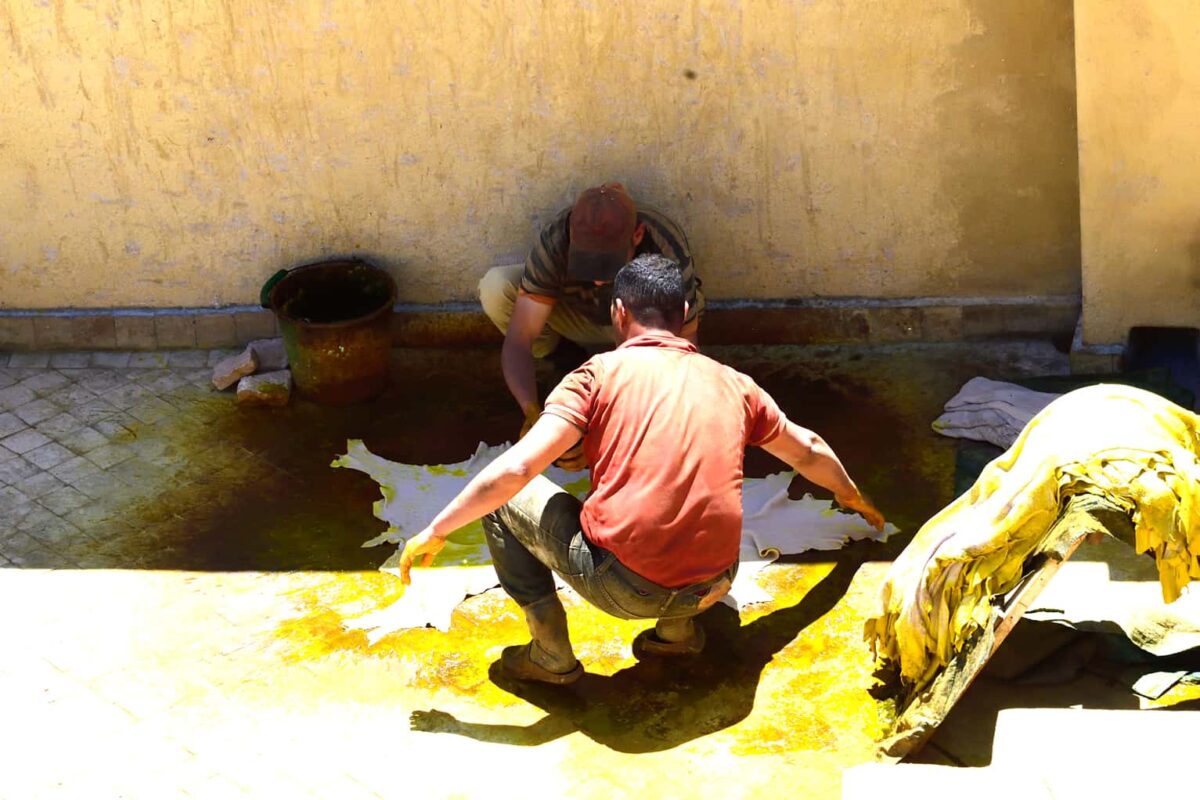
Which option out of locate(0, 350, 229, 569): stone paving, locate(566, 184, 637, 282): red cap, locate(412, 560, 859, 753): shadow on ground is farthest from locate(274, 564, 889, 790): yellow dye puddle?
locate(566, 184, 637, 282): red cap

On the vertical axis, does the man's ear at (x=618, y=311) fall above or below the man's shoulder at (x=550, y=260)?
above

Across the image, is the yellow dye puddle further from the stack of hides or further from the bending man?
the bending man

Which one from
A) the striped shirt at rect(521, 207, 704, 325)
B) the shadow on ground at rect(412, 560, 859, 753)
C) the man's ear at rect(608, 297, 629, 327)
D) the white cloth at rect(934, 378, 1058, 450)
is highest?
the man's ear at rect(608, 297, 629, 327)

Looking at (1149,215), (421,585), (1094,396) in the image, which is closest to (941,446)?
(1149,215)

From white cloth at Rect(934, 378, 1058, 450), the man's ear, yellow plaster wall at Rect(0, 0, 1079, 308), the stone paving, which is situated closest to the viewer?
Result: the man's ear

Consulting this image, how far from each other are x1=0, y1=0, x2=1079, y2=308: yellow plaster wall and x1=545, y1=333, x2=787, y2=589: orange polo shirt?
7.71ft

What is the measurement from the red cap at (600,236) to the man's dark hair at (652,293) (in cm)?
120

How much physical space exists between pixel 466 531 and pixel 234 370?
1.87 meters

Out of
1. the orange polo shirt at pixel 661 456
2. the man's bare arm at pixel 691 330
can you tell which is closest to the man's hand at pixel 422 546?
the orange polo shirt at pixel 661 456

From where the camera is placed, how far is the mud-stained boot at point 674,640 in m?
5.43

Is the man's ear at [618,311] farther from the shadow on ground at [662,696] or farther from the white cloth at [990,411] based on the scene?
the white cloth at [990,411]

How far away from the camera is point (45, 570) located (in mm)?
6109

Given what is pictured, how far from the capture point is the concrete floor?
16.2 ft

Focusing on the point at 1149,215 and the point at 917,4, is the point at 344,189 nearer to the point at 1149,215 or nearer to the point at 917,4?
the point at 917,4
